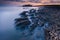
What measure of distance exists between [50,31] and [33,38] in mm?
182

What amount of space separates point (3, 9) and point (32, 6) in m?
0.29

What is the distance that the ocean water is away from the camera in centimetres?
104

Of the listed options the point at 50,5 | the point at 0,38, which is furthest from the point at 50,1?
the point at 0,38

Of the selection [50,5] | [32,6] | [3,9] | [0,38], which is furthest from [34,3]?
[0,38]

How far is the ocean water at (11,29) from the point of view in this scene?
1.04 m

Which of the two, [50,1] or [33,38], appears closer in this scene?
[33,38]

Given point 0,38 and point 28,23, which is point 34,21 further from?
point 0,38

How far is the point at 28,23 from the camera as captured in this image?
3.59 feet

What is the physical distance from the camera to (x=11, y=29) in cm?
106

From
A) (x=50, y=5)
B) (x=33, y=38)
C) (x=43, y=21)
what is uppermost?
(x=50, y=5)

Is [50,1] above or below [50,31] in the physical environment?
above

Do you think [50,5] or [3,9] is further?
[50,5]

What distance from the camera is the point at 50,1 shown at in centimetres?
121

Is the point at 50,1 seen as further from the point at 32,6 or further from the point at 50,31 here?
the point at 50,31
